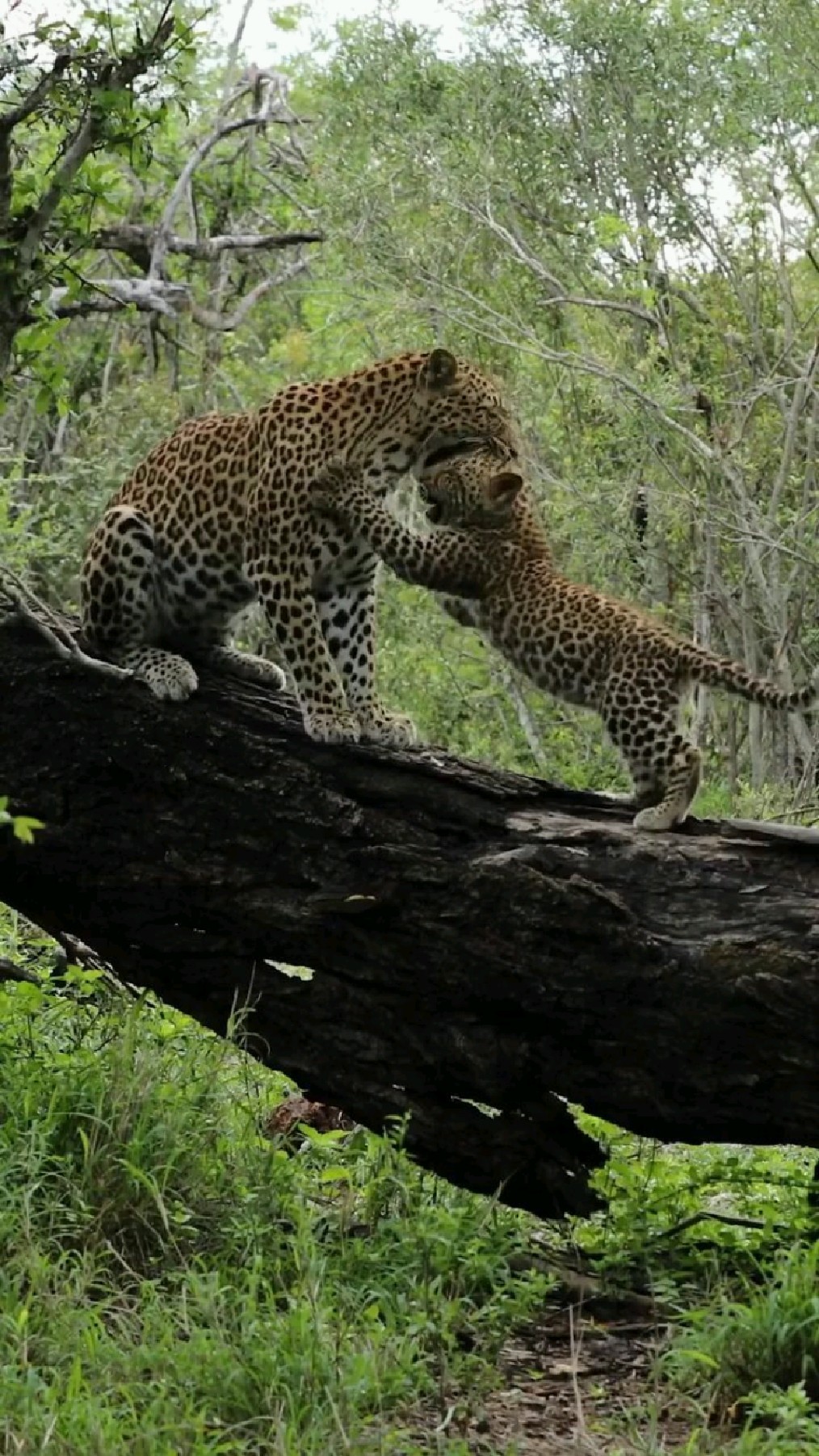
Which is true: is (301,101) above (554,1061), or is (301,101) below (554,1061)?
above

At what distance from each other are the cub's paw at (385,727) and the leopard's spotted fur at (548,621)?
1.50ft

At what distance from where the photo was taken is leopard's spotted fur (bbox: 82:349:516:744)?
629cm

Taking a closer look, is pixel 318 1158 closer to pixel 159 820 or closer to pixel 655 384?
pixel 159 820

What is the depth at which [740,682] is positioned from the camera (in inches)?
236

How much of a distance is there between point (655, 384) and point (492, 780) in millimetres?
8567

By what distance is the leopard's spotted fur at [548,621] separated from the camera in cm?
595

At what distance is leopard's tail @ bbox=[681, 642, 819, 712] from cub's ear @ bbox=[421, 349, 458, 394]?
126 centimetres

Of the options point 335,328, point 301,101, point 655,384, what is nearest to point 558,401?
point 655,384

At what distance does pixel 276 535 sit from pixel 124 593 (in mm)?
613

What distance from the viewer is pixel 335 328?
18.1 m

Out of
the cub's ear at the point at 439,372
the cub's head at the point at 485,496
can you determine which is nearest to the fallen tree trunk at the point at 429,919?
the cub's head at the point at 485,496

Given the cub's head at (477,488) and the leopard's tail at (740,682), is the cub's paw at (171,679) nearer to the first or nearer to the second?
the cub's head at (477,488)

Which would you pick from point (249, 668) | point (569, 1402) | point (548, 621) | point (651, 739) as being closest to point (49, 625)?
→ point (249, 668)


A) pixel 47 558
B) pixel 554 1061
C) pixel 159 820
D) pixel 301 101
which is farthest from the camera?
pixel 301 101
